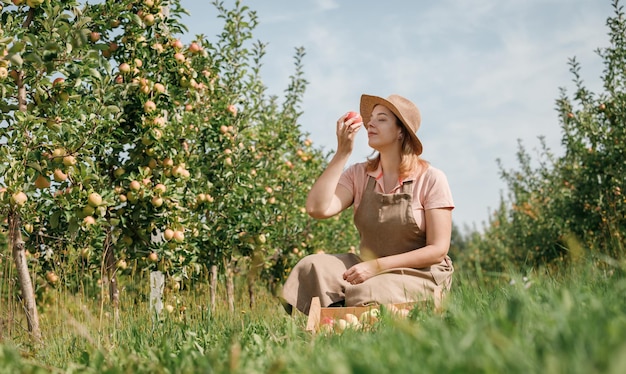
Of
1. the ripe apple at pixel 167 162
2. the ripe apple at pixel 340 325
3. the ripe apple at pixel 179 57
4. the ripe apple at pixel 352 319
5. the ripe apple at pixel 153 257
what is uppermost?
the ripe apple at pixel 179 57

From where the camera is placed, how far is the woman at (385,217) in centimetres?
326

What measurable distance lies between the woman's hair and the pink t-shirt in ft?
0.13

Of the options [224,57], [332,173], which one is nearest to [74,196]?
[332,173]

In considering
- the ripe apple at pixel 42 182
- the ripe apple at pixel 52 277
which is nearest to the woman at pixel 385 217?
the ripe apple at pixel 42 182

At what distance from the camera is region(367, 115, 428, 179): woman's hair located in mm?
3541

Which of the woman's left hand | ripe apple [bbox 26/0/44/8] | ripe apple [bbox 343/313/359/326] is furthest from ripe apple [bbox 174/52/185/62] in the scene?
ripe apple [bbox 343/313/359/326]

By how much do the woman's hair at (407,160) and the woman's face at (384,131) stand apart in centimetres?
4

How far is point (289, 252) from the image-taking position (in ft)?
24.4

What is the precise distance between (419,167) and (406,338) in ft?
7.06

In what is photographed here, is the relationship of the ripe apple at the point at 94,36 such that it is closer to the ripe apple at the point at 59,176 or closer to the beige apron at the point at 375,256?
the ripe apple at the point at 59,176

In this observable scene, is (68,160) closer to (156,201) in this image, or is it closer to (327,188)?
(156,201)

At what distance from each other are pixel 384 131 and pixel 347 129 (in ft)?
1.29

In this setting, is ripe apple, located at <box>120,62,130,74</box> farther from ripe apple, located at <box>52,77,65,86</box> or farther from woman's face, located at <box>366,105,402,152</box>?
woman's face, located at <box>366,105,402,152</box>

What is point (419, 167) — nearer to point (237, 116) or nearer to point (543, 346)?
point (543, 346)
